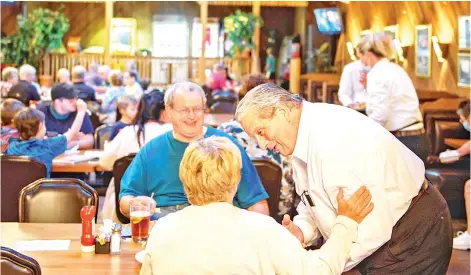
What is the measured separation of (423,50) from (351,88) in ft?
7.94

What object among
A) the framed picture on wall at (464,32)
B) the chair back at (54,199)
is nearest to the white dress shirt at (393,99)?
the framed picture on wall at (464,32)

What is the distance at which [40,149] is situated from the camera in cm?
602

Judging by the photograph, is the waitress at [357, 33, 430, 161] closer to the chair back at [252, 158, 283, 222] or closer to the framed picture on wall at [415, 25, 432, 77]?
the chair back at [252, 158, 283, 222]

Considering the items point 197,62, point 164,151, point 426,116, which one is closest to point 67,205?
point 164,151

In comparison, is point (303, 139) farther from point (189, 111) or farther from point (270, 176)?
point (270, 176)

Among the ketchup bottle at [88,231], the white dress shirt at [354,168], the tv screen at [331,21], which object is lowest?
the ketchup bottle at [88,231]

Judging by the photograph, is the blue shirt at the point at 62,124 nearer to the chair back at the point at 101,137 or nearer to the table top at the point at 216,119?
the chair back at the point at 101,137

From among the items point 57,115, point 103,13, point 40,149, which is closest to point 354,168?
point 40,149

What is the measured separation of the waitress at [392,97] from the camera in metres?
7.16

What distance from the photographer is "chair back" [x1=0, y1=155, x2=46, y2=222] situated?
5340 millimetres

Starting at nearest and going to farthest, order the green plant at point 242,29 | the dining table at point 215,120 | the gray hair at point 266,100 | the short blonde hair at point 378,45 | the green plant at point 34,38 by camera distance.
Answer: the gray hair at point 266,100, the short blonde hair at point 378,45, the dining table at point 215,120, the green plant at point 34,38, the green plant at point 242,29

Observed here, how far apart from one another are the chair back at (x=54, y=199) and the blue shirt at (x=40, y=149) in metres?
1.57

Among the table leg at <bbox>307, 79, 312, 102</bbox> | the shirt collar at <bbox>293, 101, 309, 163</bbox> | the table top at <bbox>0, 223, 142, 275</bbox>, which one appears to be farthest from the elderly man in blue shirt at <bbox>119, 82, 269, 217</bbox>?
the table leg at <bbox>307, 79, 312, 102</bbox>

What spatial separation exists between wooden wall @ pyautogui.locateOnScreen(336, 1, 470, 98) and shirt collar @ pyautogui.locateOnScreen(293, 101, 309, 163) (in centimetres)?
743
